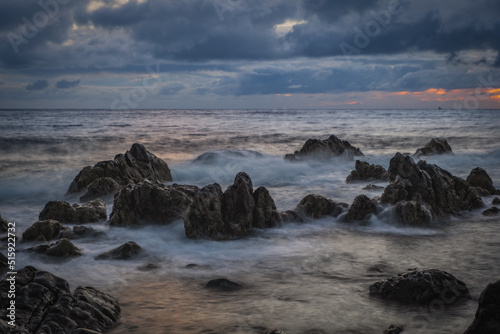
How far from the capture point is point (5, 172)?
19172mm

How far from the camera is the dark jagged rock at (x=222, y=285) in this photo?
255 inches

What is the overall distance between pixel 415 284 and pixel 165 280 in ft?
12.4

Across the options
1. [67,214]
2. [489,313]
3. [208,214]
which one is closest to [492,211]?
[208,214]

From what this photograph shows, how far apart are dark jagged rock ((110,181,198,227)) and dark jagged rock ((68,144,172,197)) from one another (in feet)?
9.75

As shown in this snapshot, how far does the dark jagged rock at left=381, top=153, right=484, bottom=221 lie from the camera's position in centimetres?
1078

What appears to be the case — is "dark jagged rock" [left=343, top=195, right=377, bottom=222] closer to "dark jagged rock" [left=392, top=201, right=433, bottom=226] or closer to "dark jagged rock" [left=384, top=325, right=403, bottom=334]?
"dark jagged rock" [left=392, top=201, right=433, bottom=226]

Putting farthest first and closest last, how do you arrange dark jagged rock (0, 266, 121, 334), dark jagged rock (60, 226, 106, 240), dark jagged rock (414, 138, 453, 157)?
dark jagged rock (414, 138, 453, 157), dark jagged rock (60, 226, 106, 240), dark jagged rock (0, 266, 121, 334)

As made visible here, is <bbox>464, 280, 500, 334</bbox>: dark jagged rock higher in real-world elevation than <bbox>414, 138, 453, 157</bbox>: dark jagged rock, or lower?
lower

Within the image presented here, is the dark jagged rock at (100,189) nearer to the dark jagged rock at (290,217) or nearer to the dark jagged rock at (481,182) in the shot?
the dark jagged rock at (290,217)

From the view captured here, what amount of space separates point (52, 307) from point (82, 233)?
4.64m

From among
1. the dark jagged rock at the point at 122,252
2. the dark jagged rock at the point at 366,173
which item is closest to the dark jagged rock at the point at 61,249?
the dark jagged rock at the point at 122,252

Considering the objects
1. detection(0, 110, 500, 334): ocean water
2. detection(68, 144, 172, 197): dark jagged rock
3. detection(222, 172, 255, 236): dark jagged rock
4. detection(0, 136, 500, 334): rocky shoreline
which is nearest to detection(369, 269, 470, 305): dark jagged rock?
detection(0, 136, 500, 334): rocky shoreline

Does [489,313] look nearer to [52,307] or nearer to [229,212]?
[52,307]

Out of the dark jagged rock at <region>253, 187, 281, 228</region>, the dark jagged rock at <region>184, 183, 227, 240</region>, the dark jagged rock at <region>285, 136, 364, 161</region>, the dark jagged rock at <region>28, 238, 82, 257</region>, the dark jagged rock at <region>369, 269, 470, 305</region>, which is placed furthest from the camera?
the dark jagged rock at <region>285, 136, 364, 161</region>
